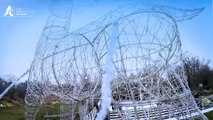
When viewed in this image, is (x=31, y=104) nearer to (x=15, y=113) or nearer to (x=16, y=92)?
(x=16, y=92)

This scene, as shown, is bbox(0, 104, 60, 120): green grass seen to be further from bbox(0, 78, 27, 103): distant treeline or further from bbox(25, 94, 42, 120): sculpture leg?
bbox(25, 94, 42, 120): sculpture leg

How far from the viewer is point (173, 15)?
5.98 meters

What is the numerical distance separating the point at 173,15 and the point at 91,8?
1.41 metres

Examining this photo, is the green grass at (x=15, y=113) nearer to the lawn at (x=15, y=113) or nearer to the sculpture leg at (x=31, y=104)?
the lawn at (x=15, y=113)

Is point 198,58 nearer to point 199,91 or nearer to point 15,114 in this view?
point 199,91

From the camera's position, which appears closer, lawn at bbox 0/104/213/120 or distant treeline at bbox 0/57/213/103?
distant treeline at bbox 0/57/213/103

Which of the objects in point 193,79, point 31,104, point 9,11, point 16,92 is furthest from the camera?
point 16,92

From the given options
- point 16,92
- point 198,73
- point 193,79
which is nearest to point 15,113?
point 16,92

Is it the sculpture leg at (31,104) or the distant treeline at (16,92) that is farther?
the distant treeline at (16,92)

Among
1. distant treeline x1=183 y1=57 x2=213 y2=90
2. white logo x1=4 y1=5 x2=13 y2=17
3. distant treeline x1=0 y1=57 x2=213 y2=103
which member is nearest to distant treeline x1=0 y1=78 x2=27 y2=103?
distant treeline x1=0 y1=57 x2=213 y2=103

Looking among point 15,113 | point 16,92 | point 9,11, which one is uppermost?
point 9,11

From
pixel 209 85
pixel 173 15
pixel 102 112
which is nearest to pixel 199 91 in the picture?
pixel 209 85

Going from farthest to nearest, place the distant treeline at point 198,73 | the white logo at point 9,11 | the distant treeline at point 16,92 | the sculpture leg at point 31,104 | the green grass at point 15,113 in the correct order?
the green grass at point 15,113, the distant treeline at point 16,92, the distant treeline at point 198,73, the sculpture leg at point 31,104, the white logo at point 9,11

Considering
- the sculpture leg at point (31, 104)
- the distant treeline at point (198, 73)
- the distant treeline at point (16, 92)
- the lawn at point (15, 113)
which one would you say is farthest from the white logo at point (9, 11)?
the distant treeline at point (198, 73)
